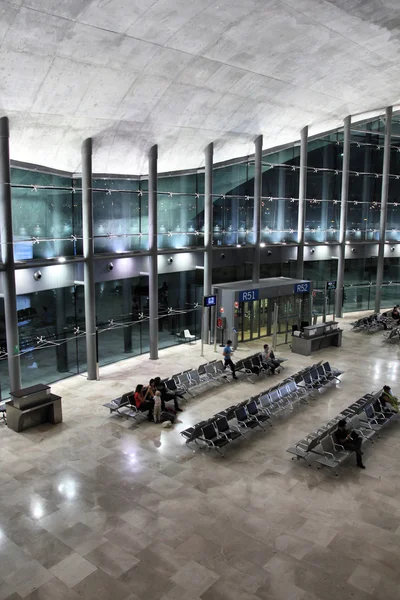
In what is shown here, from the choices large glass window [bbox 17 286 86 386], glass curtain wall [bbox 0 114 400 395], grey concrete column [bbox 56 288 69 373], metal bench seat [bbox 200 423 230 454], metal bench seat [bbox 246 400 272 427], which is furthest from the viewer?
grey concrete column [bbox 56 288 69 373]

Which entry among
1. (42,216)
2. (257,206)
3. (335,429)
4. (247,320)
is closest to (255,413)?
(335,429)

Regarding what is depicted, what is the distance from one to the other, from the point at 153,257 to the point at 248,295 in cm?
462

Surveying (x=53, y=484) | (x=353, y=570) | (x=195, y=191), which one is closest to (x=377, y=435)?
(x=353, y=570)

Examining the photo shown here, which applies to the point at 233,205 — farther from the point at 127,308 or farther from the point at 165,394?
the point at 165,394

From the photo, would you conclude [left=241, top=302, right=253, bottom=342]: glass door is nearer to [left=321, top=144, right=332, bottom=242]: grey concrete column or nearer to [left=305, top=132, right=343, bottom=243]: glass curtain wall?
[left=305, top=132, right=343, bottom=243]: glass curtain wall

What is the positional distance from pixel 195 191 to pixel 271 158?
5.91 m

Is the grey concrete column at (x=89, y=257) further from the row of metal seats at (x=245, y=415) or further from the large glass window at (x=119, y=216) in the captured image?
the row of metal seats at (x=245, y=415)

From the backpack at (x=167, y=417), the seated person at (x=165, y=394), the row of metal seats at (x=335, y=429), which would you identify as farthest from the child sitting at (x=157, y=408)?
the row of metal seats at (x=335, y=429)

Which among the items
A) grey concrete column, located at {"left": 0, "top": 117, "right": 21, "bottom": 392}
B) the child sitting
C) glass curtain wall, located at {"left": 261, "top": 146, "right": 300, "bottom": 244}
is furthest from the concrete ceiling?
the child sitting

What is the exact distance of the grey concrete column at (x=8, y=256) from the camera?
43.6 feet

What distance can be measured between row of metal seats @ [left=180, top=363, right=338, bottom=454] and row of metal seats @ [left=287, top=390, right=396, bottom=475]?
1252mm

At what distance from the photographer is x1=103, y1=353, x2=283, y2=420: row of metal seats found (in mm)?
13609

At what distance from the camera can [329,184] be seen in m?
28.7

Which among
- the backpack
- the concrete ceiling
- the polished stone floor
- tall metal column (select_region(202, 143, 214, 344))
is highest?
the concrete ceiling
